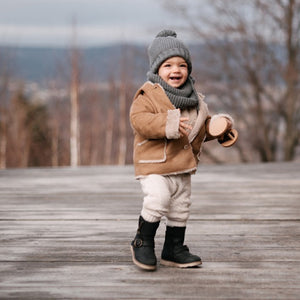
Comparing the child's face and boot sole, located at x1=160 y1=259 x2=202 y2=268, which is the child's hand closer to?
the child's face

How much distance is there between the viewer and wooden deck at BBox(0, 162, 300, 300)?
2.44 m

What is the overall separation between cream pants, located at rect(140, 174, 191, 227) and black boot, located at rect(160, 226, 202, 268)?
5 centimetres

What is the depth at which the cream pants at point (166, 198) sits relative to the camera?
2.66 meters

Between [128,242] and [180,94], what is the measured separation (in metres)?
0.99

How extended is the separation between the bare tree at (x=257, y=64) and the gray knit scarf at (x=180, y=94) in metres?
11.6

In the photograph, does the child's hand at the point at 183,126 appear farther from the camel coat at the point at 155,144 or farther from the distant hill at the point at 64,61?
the distant hill at the point at 64,61

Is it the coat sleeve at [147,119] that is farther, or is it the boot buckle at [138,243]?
the boot buckle at [138,243]

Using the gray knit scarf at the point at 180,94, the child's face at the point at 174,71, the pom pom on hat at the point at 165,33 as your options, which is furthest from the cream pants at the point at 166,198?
the pom pom on hat at the point at 165,33

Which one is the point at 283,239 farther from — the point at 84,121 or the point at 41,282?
the point at 84,121

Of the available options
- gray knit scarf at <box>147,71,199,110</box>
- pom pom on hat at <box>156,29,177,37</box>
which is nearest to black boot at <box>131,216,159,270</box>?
gray knit scarf at <box>147,71,199,110</box>

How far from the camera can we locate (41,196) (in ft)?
16.9

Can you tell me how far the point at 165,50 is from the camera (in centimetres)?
273

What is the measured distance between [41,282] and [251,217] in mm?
1973

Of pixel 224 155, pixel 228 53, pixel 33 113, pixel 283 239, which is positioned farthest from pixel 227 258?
pixel 33 113
